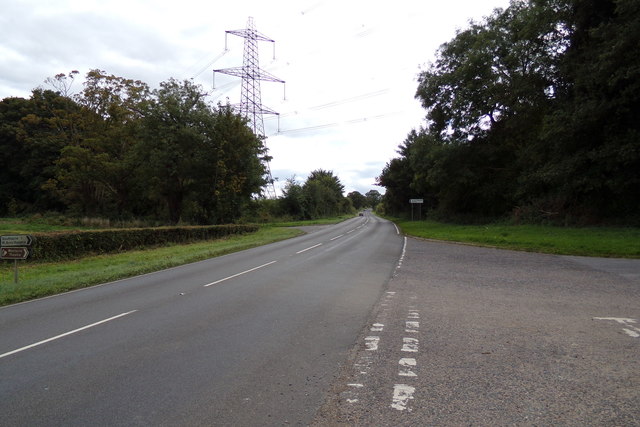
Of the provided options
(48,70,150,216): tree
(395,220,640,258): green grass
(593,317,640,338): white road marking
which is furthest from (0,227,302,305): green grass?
(48,70,150,216): tree

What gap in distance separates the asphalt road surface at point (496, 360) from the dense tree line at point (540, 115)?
17.2 m

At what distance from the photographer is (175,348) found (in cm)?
571

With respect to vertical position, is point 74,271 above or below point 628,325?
below

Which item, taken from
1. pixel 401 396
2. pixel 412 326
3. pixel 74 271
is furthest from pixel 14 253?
pixel 401 396

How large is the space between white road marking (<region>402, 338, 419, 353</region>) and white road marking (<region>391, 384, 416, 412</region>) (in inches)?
48.3

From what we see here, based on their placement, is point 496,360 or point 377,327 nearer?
point 496,360

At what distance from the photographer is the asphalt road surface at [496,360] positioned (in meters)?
3.68

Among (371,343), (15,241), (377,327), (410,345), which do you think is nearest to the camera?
(410,345)

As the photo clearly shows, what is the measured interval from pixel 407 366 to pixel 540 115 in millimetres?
35107

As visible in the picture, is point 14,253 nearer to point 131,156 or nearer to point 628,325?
point 628,325

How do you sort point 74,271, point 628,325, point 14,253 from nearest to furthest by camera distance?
point 628,325 → point 14,253 → point 74,271

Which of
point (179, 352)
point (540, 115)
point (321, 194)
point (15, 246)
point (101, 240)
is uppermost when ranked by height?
point (540, 115)

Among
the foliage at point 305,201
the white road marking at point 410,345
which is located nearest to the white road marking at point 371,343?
the white road marking at point 410,345

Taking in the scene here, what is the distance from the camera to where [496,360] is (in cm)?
504
